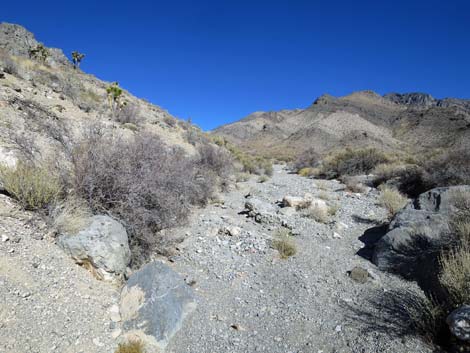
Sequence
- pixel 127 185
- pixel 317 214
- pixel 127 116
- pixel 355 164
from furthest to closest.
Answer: pixel 355 164 < pixel 127 116 < pixel 317 214 < pixel 127 185

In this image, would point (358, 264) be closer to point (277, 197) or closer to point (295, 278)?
point (295, 278)

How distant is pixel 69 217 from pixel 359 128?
203 ft

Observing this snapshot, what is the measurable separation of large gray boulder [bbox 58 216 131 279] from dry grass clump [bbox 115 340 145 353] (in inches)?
41.2

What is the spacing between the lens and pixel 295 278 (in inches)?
165

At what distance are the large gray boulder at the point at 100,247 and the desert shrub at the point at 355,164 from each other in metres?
15.1

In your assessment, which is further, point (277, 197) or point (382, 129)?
point (382, 129)

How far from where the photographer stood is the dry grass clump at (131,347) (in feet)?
8.18

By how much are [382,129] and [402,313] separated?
2570 inches

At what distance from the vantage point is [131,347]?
2.53m

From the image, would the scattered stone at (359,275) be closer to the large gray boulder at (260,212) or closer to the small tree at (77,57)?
the large gray boulder at (260,212)

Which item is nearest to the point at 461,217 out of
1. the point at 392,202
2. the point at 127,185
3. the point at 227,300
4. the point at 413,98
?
the point at 392,202

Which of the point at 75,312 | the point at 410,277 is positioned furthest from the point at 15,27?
the point at 410,277

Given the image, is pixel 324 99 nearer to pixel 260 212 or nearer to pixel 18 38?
pixel 18 38

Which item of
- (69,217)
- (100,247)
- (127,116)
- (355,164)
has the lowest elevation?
(100,247)
